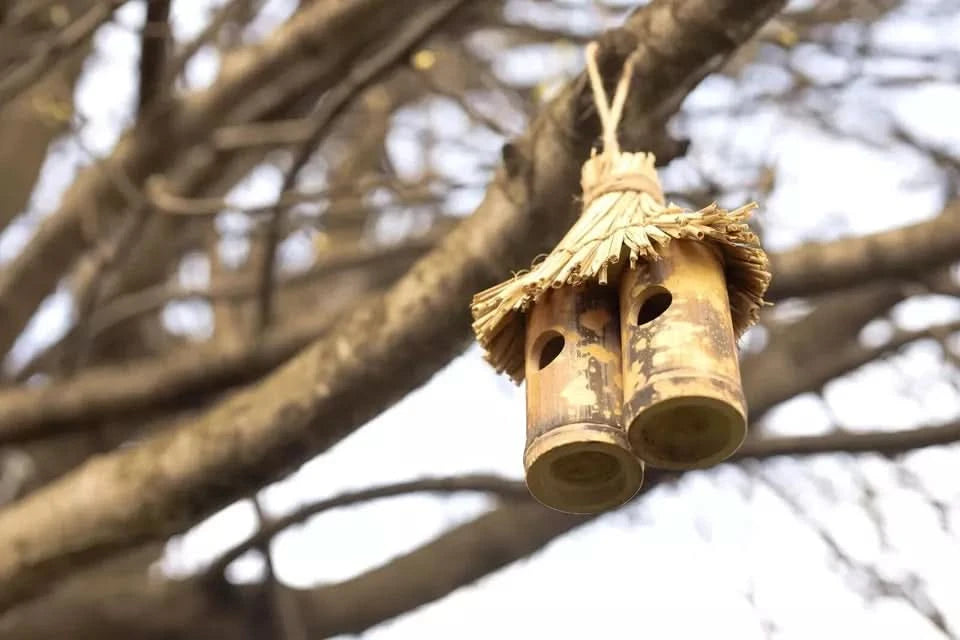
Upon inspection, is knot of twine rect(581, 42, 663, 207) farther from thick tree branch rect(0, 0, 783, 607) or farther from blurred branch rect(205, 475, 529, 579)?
blurred branch rect(205, 475, 529, 579)

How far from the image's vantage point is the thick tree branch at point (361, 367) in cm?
136

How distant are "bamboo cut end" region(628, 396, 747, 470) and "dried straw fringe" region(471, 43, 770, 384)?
0.46 feet

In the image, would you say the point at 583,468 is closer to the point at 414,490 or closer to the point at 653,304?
the point at 653,304

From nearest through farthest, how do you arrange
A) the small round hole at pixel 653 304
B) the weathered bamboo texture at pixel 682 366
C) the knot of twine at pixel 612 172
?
the weathered bamboo texture at pixel 682 366
the small round hole at pixel 653 304
the knot of twine at pixel 612 172

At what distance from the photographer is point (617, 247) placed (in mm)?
956

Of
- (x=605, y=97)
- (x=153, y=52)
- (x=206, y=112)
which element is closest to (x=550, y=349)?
(x=605, y=97)

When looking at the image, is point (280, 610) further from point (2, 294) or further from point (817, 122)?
point (817, 122)

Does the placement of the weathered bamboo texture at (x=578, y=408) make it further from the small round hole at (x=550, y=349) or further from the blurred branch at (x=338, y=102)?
the blurred branch at (x=338, y=102)

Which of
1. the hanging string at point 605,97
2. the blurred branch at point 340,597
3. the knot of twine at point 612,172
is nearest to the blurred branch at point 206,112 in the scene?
the blurred branch at point 340,597

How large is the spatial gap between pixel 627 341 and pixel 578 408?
8 centimetres

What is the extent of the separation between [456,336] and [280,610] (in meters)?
0.95

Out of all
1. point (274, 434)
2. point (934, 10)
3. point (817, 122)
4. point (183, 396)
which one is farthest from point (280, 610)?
point (934, 10)

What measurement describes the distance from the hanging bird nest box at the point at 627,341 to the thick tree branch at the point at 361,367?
339mm

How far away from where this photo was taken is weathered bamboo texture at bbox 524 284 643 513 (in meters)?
0.90
